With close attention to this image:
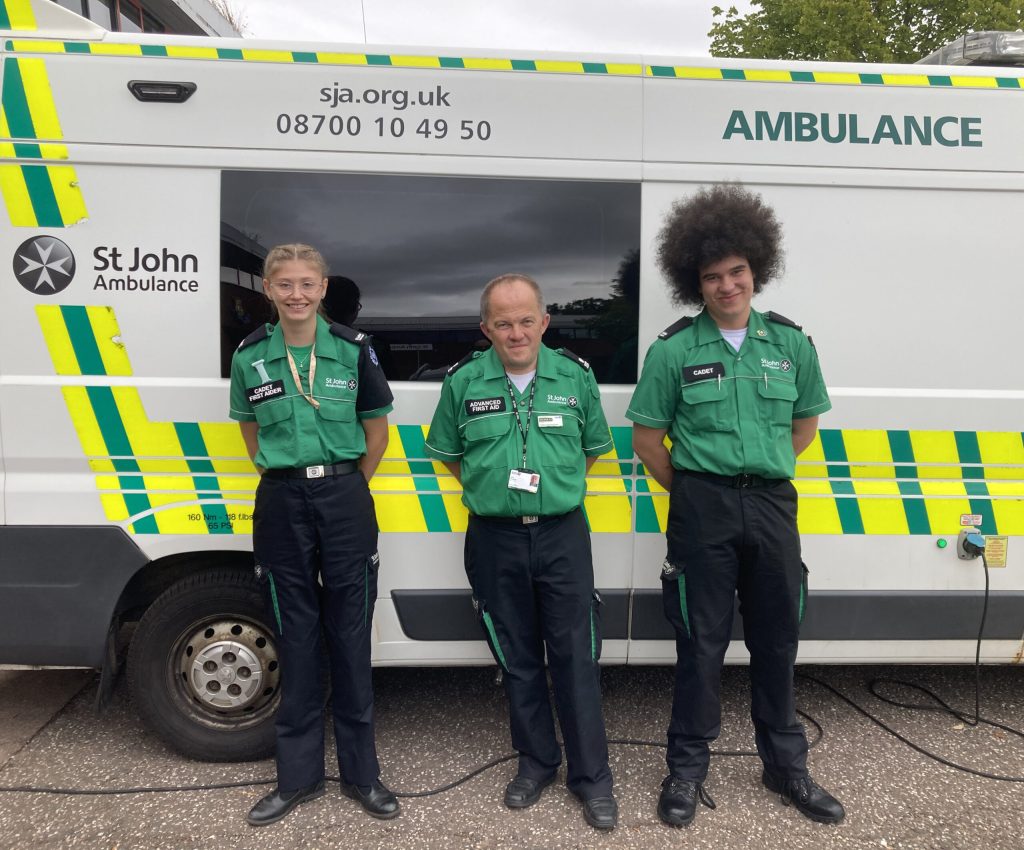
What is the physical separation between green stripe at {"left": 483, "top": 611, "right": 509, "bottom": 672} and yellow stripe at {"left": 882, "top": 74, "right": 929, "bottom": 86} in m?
2.46

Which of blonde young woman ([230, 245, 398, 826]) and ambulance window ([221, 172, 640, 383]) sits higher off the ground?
ambulance window ([221, 172, 640, 383])

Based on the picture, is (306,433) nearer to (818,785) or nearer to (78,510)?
(78,510)

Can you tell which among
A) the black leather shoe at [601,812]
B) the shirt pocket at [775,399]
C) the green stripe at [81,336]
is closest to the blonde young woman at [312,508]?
the green stripe at [81,336]

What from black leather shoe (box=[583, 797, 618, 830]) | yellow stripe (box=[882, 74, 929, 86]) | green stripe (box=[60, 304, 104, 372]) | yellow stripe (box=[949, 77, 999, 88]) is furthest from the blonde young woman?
yellow stripe (box=[949, 77, 999, 88])

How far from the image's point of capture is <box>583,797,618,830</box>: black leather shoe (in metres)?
2.50

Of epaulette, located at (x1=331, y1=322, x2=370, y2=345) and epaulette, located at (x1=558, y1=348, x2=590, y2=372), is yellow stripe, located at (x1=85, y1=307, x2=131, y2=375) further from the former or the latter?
epaulette, located at (x1=558, y1=348, x2=590, y2=372)

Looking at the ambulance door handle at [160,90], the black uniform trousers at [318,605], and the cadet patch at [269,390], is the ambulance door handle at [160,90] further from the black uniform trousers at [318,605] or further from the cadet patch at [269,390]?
the black uniform trousers at [318,605]

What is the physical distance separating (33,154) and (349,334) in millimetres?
1301

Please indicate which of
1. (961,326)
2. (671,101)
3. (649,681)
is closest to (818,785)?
(649,681)

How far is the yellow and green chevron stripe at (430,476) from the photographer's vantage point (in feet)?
8.79

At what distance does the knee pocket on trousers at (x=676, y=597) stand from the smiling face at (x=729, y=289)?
0.87 meters

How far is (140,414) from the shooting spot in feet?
8.83

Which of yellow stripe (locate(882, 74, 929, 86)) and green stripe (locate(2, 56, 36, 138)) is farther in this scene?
yellow stripe (locate(882, 74, 929, 86))

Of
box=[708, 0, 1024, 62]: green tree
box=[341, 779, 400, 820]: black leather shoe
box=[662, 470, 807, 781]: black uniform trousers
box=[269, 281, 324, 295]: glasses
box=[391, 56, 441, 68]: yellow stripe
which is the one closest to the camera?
box=[269, 281, 324, 295]: glasses
